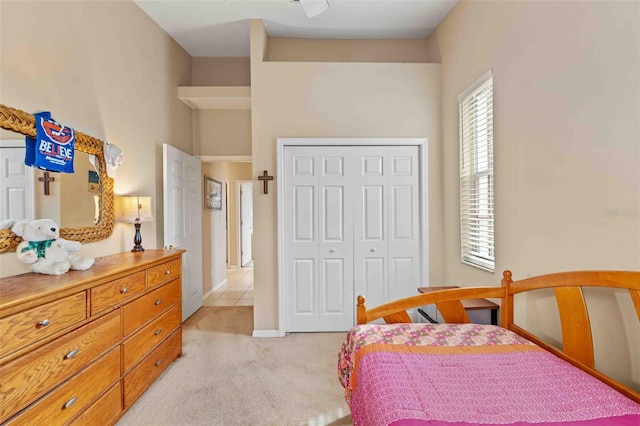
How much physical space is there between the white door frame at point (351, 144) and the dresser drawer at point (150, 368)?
998 millimetres

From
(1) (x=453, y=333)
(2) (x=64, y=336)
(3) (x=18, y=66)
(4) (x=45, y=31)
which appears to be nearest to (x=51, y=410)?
(2) (x=64, y=336)

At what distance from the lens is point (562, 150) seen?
175cm

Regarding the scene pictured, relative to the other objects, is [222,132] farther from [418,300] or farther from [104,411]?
[418,300]

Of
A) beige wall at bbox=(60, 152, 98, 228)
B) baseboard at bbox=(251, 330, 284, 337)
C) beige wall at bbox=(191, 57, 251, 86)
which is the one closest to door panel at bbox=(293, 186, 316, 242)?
baseboard at bbox=(251, 330, 284, 337)

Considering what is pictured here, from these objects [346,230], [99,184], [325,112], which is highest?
[325,112]

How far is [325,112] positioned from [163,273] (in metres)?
2.15

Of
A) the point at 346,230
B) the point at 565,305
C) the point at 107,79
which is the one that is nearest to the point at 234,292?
the point at 346,230

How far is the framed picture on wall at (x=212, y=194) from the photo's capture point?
4.84 m

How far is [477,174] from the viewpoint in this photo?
2727 millimetres

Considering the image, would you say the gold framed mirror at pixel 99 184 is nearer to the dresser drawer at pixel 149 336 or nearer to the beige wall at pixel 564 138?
the dresser drawer at pixel 149 336

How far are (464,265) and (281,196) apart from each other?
187cm

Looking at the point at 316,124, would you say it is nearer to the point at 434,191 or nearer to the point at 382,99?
the point at 382,99

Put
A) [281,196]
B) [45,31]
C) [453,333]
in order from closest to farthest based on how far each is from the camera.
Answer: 1. [453,333]
2. [45,31]
3. [281,196]

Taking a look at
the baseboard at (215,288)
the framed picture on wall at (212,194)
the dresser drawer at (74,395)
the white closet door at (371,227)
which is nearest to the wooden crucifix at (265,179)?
the white closet door at (371,227)
